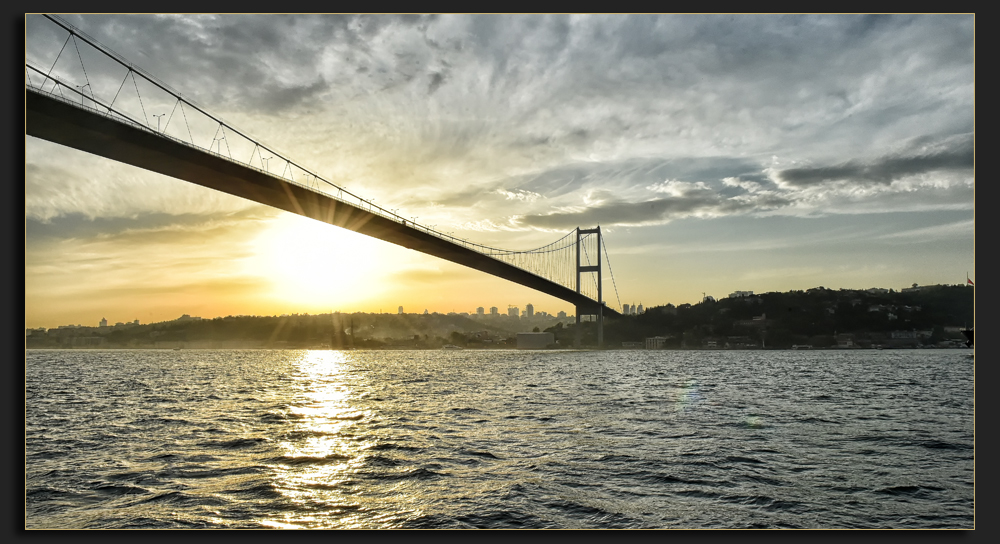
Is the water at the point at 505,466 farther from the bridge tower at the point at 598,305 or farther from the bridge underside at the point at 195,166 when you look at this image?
the bridge tower at the point at 598,305

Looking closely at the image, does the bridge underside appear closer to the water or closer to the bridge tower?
the water

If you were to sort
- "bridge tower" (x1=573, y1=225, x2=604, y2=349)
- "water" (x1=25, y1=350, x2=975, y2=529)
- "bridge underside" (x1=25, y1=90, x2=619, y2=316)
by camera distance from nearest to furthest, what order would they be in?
"water" (x1=25, y1=350, x2=975, y2=529) → "bridge underside" (x1=25, y1=90, x2=619, y2=316) → "bridge tower" (x1=573, y1=225, x2=604, y2=349)

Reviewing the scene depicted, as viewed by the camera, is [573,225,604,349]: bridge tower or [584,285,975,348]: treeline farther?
[573,225,604,349]: bridge tower

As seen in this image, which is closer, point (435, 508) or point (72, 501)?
point (435, 508)

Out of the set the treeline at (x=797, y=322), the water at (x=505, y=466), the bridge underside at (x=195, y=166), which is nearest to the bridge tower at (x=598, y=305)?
the treeline at (x=797, y=322)

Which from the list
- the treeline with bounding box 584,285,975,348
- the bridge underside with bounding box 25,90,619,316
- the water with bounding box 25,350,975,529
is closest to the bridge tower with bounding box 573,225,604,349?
the treeline with bounding box 584,285,975,348

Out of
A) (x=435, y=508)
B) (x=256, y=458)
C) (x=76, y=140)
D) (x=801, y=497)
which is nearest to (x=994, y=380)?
(x=801, y=497)

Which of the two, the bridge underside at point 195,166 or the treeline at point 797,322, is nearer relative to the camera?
the bridge underside at point 195,166

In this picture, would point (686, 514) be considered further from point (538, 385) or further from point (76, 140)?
point (76, 140)
